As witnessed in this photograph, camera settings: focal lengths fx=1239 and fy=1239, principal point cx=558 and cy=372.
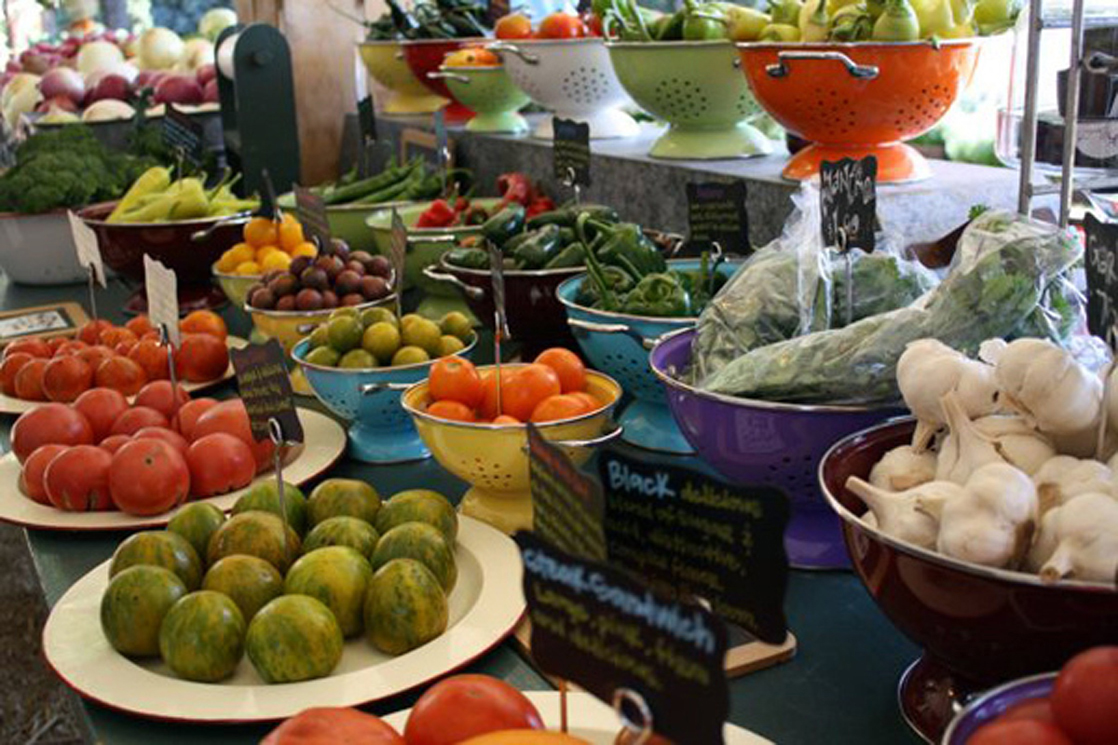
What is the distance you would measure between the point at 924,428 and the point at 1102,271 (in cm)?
22

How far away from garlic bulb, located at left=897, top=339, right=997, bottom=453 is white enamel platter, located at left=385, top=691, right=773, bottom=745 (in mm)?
276

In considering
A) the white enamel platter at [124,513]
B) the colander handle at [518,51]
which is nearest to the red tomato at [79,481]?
the white enamel platter at [124,513]

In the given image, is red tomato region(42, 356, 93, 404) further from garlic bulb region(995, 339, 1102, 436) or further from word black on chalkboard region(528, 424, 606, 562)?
garlic bulb region(995, 339, 1102, 436)

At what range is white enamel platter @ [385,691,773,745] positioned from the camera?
85 centimetres

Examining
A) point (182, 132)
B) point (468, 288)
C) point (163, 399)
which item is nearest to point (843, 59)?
point (468, 288)

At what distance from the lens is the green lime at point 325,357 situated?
161 cm

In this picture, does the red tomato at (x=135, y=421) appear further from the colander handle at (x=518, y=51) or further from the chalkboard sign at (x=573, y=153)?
the colander handle at (x=518, y=51)

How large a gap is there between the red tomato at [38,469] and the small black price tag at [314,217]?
70 centimetres

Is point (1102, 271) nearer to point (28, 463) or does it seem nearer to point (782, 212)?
point (782, 212)

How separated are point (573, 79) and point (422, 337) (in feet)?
2.89

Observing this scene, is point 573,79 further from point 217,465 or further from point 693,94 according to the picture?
point 217,465

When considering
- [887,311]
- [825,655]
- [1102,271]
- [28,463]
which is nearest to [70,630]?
[28,463]

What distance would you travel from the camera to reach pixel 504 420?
51.1 inches

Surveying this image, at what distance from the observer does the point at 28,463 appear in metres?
1.46
